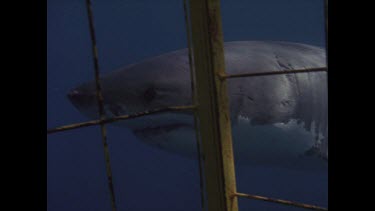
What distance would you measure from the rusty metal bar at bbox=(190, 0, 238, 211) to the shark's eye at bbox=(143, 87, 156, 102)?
153 centimetres

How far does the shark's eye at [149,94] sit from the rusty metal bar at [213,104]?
1.53 meters

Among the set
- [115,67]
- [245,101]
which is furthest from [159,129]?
[115,67]

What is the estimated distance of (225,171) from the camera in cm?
118

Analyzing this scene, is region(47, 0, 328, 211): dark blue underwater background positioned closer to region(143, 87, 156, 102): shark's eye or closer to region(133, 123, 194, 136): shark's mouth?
region(133, 123, 194, 136): shark's mouth

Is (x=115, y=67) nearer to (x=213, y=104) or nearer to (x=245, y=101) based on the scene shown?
(x=245, y=101)

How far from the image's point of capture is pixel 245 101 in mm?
2838

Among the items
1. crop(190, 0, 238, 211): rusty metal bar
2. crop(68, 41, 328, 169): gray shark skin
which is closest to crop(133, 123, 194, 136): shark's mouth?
crop(68, 41, 328, 169): gray shark skin

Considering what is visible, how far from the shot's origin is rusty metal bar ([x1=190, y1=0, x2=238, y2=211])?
113cm

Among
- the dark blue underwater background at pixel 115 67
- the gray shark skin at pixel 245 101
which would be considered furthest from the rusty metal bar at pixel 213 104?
the dark blue underwater background at pixel 115 67

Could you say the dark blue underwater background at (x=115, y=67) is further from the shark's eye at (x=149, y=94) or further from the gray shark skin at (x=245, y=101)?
the shark's eye at (x=149, y=94)
